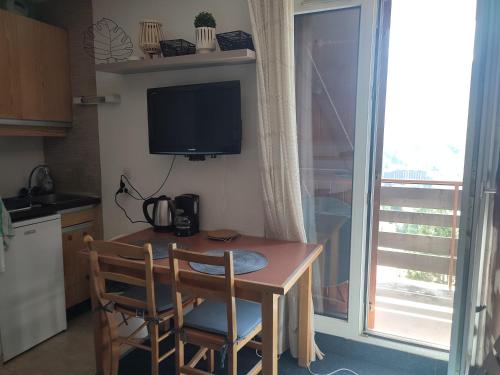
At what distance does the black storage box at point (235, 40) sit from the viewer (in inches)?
79.9

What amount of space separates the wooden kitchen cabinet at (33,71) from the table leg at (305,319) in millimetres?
2195

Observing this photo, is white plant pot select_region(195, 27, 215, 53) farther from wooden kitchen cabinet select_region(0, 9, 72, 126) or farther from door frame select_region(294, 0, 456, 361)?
wooden kitchen cabinet select_region(0, 9, 72, 126)

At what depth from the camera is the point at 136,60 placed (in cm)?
226

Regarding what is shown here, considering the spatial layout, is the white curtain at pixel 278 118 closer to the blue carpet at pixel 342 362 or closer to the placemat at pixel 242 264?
the blue carpet at pixel 342 362

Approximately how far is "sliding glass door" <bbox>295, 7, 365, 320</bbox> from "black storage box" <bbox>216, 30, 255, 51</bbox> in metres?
0.33

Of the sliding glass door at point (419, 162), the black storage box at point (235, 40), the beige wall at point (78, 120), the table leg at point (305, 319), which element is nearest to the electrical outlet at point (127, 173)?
the beige wall at point (78, 120)

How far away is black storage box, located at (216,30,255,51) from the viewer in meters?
2.03

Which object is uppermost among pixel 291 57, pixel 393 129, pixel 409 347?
pixel 291 57

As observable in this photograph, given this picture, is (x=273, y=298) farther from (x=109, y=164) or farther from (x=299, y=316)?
(x=109, y=164)

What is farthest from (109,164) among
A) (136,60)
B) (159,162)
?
(136,60)

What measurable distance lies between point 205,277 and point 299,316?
0.84m

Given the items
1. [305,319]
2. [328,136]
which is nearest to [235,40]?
[328,136]

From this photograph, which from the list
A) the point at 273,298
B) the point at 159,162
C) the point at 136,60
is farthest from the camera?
the point at 159,162

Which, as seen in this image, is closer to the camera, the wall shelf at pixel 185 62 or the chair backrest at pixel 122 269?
the chair backrest at pixel 122 269
